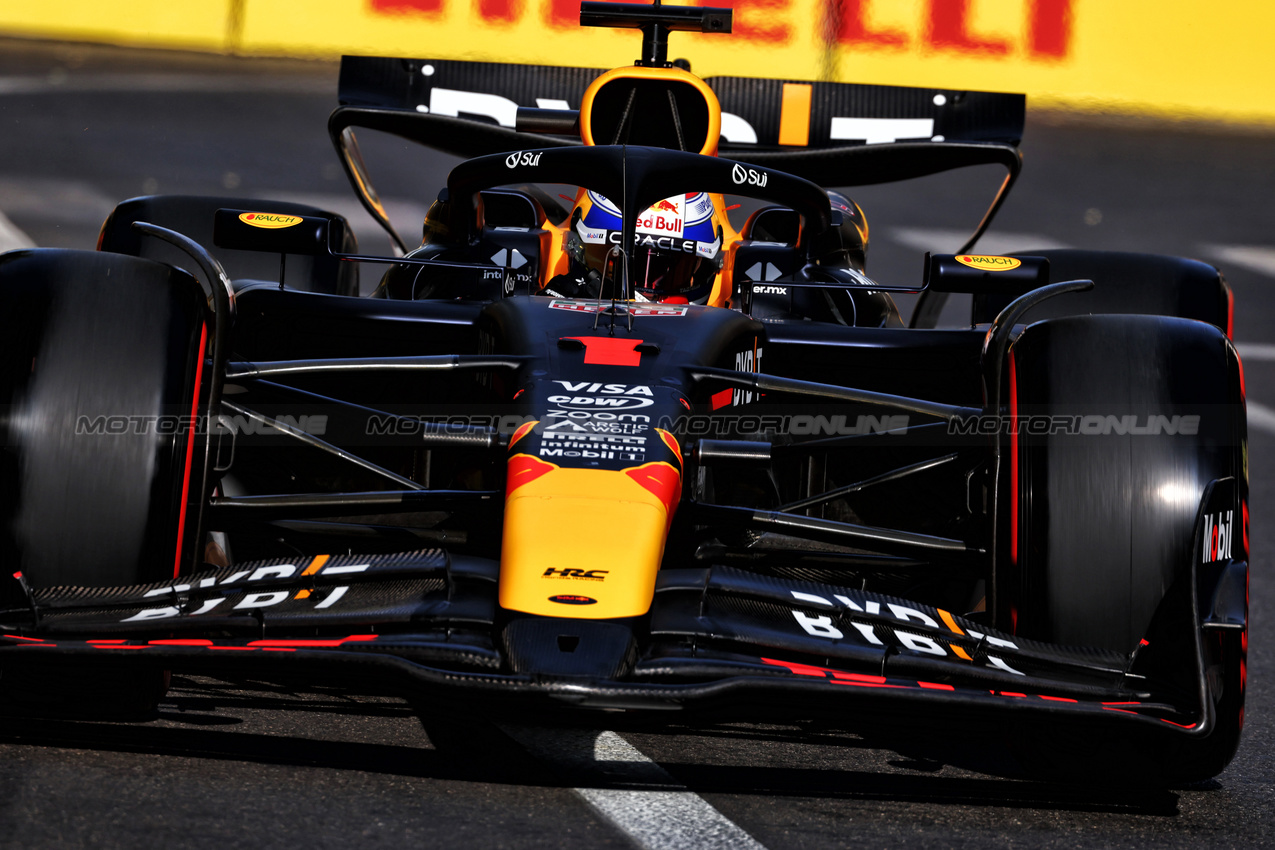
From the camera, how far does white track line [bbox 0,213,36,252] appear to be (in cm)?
991

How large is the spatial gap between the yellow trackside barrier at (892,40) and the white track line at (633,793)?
12.4 meters

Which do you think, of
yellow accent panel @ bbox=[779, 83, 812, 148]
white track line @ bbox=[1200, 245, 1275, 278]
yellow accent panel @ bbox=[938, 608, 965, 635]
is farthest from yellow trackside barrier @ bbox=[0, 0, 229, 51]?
yellow accent panel @ bbox=[938, 608, 965, 635]

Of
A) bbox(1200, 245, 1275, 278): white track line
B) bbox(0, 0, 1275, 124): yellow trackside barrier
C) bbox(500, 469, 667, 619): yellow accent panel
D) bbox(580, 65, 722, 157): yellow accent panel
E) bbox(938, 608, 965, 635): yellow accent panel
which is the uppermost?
bbox(0, 0, 1275, 124): yellow trackside barrier

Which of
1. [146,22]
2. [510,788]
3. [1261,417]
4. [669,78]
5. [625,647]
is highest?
[146,22]

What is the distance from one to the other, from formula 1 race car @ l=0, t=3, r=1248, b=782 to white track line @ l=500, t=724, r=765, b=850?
13.0 inches

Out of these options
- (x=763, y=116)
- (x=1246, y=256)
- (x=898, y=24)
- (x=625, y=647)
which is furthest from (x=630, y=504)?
(x=898, y=24)

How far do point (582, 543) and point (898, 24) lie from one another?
1418 centimetres

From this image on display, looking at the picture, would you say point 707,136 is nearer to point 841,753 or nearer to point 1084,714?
point 841,753

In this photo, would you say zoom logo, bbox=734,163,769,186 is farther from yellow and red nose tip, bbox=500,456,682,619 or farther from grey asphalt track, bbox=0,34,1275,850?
grey asphalt track, bbox=0,34,1275,850

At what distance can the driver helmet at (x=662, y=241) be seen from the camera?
500cm

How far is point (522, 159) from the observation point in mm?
4523

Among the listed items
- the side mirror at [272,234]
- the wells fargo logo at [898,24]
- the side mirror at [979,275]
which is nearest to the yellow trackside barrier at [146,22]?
the wells fargo logo at [898,24]

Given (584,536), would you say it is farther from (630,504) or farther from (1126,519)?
(1126,519)

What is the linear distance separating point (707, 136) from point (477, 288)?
0.99m
